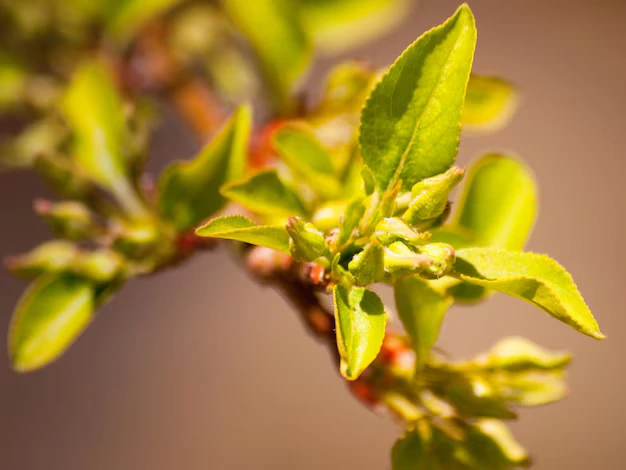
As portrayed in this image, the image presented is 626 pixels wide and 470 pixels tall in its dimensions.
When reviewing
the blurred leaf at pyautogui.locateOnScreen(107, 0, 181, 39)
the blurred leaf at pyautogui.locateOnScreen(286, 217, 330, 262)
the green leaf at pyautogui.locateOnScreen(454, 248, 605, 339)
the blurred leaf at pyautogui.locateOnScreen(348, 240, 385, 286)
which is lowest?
the green leaf at pyautogui.locateOnScreen(454, 248, 605, 339)

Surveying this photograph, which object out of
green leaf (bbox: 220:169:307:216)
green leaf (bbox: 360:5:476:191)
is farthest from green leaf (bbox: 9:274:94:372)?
green leaf (bbox: 360:5:476:191)

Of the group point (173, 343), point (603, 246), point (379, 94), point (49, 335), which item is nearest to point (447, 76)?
point (379, 94)

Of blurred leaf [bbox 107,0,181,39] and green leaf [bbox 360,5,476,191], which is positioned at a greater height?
blurred leaf [bbox 107,0,181,39]

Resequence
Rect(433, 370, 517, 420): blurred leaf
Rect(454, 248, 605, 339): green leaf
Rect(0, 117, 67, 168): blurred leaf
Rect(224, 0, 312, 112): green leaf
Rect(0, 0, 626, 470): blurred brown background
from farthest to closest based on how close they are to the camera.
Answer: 1. Rect(0, 0, 626, 470): blurred brown background
2. Rect(0, 117, 67, 168): blurred leaf
3. Rect(224, 0, 312, 112): green leaf
4. Rect(433, 370, 517, 420): blurred leaf
5. Rect(454, 248, 605, 339): green leaf

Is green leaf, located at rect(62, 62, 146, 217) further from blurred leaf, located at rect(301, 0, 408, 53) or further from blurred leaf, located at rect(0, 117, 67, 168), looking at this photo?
blurred leaf, located at rect(301, 0, 408, 53)

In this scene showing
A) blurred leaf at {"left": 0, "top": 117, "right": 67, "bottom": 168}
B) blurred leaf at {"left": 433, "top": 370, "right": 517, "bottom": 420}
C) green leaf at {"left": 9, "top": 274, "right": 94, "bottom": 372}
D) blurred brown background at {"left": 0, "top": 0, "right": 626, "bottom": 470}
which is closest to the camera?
blurred leaf at {"left": 433, "top": 370, "right": 517, "bottom": 420}

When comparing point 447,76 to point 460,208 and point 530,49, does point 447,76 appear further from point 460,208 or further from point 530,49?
point 530,49

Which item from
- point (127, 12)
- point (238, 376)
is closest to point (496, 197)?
point (127, 12)

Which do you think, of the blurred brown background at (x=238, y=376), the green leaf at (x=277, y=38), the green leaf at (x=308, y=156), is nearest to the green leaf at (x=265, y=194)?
the green leaf at (x=308, y=156)

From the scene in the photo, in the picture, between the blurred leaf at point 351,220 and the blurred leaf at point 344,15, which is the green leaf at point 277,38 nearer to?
the blurred leaf at point 344,15
